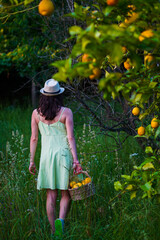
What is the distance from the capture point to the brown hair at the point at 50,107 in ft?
9.23

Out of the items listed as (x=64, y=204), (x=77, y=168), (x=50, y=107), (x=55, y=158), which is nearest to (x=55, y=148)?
(x=55, y=158)

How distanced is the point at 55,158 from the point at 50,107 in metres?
0.47

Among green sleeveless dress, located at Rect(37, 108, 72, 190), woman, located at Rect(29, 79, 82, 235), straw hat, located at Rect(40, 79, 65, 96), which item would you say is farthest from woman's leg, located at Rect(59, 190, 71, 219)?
Answer: straw hat, located at Rect(40, 79, 65, 96)

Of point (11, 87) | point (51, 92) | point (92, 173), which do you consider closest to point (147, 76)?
point (51, 92)

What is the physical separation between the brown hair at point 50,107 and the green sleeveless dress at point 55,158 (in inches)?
3.4

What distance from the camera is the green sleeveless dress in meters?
2.80

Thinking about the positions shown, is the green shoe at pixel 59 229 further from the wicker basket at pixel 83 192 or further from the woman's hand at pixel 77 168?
the woman's hand at pixel 77 168

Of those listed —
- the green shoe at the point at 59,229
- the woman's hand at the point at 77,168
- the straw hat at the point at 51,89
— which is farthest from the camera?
the straw hat at the point at 51,89

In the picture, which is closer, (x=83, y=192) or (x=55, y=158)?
(x=83, y=192)

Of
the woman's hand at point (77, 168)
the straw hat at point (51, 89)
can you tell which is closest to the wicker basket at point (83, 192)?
the woman's hand at point (77, 168)

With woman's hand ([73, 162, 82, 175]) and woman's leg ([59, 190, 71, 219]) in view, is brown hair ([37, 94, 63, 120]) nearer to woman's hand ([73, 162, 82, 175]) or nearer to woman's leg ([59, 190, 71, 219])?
woman's hand ([73, 162, 82, 175])

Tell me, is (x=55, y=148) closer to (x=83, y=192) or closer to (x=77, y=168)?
(x=77, y=168)

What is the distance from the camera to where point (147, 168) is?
1.66 meters

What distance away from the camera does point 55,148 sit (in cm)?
285
